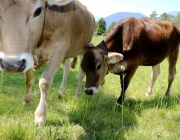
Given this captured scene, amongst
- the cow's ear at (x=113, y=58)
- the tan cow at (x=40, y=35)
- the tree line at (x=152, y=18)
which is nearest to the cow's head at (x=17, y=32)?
the tan cow at (x=40, y=35)

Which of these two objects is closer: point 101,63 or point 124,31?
point 101,63

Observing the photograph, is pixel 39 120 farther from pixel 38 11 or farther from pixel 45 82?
pixel 38 11

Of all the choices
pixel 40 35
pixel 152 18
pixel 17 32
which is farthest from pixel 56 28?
pixel 152 18

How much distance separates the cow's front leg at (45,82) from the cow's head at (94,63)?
66 centimetres

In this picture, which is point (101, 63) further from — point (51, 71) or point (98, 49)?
point (51, 71)

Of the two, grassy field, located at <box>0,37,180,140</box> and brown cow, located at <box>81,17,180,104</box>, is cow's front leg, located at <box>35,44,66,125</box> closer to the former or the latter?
grassy field, located at <box>0,37,180,140</box>

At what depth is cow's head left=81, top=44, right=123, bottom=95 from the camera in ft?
14.9

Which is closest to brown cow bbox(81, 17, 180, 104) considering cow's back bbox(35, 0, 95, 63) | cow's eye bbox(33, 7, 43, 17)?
cow's back bbox(35, 0, 95, 63)

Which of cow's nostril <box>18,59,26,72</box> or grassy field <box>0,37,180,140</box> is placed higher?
cow's nostril <box>18,59,26,72</box>

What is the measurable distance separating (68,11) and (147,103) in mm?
2347

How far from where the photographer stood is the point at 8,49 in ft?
9.12

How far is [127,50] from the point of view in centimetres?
503

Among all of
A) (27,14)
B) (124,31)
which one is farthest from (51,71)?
(124,31)

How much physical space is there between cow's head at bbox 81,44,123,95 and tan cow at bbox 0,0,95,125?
0.41m
